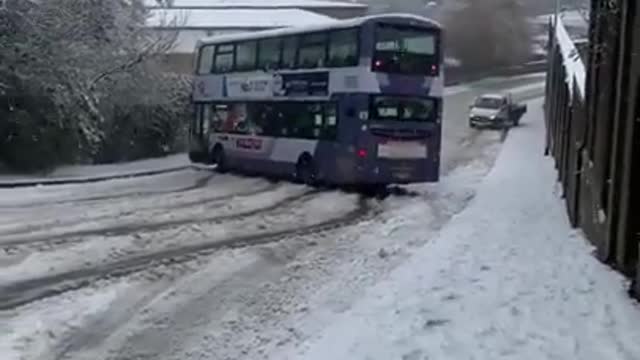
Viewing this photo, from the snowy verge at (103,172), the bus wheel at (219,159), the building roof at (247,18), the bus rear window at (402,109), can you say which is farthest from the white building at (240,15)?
the bus rear window at (402,109)

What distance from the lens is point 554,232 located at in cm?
1592

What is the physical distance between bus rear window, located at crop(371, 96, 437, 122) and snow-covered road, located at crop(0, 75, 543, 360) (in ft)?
6.23

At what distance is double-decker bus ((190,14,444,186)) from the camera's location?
23.5 meters

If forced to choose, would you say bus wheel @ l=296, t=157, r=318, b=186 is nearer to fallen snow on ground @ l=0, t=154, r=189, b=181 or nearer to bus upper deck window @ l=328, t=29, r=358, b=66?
bus upper deck window @ l=328, t=29, r=358, b=66

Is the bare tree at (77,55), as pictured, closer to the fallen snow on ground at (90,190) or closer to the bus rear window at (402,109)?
the fallen snow on ground at (90,190)

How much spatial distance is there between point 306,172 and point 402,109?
10.8ft

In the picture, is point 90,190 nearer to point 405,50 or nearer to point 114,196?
point 114,196

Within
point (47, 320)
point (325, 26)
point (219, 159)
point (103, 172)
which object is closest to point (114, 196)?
point (325, 26)

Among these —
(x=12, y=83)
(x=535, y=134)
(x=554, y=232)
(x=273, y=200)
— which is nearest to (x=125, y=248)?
(x=554, y=232)

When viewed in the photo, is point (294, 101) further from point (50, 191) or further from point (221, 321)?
point (221, 321)

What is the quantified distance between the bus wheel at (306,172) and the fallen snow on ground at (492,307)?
31.0 feet

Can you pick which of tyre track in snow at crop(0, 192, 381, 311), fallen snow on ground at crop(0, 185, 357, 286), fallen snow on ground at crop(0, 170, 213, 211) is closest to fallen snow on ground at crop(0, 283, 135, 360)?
tyre track in snow at crop(0, 192, 381, 311)

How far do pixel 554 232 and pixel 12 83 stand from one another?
17291 millimetres

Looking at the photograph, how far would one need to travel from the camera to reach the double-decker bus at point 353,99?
2347 centimetres
